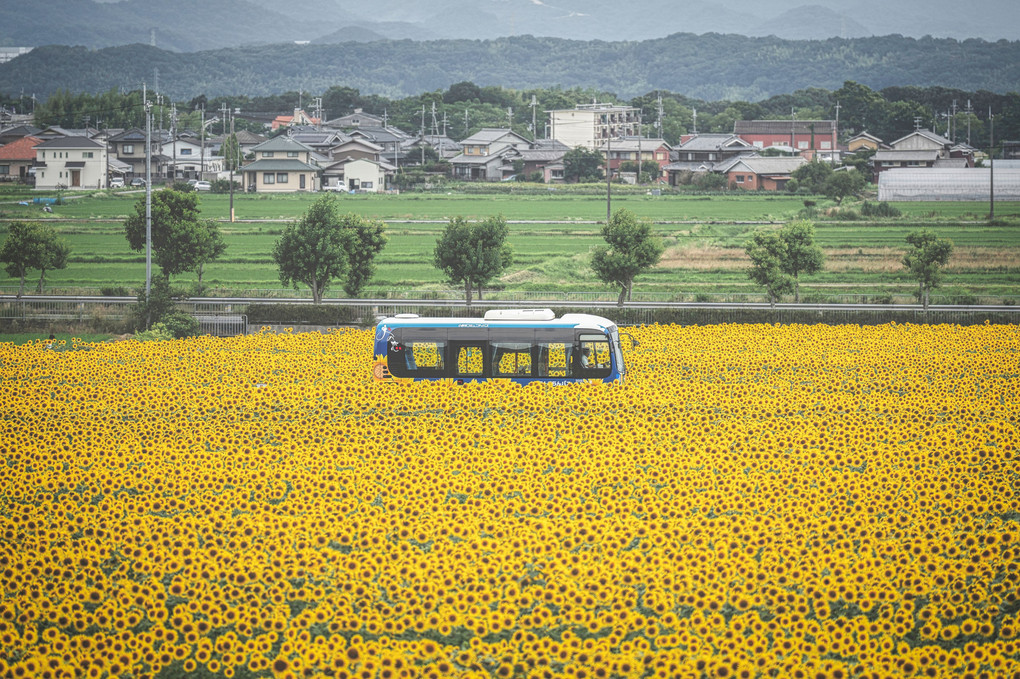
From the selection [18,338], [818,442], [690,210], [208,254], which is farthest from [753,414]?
[690,210]

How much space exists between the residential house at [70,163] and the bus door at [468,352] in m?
82.2

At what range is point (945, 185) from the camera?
306 ft

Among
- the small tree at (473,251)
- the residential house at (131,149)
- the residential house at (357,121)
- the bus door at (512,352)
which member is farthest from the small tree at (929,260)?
the residential house at (357,121)

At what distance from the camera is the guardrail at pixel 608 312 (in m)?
38.5

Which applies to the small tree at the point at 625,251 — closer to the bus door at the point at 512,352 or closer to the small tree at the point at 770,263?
the small tree at the point at 770,263

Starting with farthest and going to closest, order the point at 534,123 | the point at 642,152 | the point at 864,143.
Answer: the point at 534,123 < the point at 864,143 < the point at 642,152

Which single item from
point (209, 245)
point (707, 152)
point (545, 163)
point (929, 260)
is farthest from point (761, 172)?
point (209, 245)

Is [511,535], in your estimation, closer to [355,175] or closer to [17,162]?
[355,175]

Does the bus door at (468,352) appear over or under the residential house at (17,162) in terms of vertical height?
under

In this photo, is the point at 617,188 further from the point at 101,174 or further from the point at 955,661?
the point at 955,661

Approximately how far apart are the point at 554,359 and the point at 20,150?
97.4 metres

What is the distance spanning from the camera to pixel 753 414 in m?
20.9

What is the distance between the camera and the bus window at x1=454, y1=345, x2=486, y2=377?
24656mm

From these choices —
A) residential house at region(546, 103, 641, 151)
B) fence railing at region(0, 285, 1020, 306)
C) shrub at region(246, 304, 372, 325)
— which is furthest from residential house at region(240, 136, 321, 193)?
shrub at region(246, 304, 372, 325)
